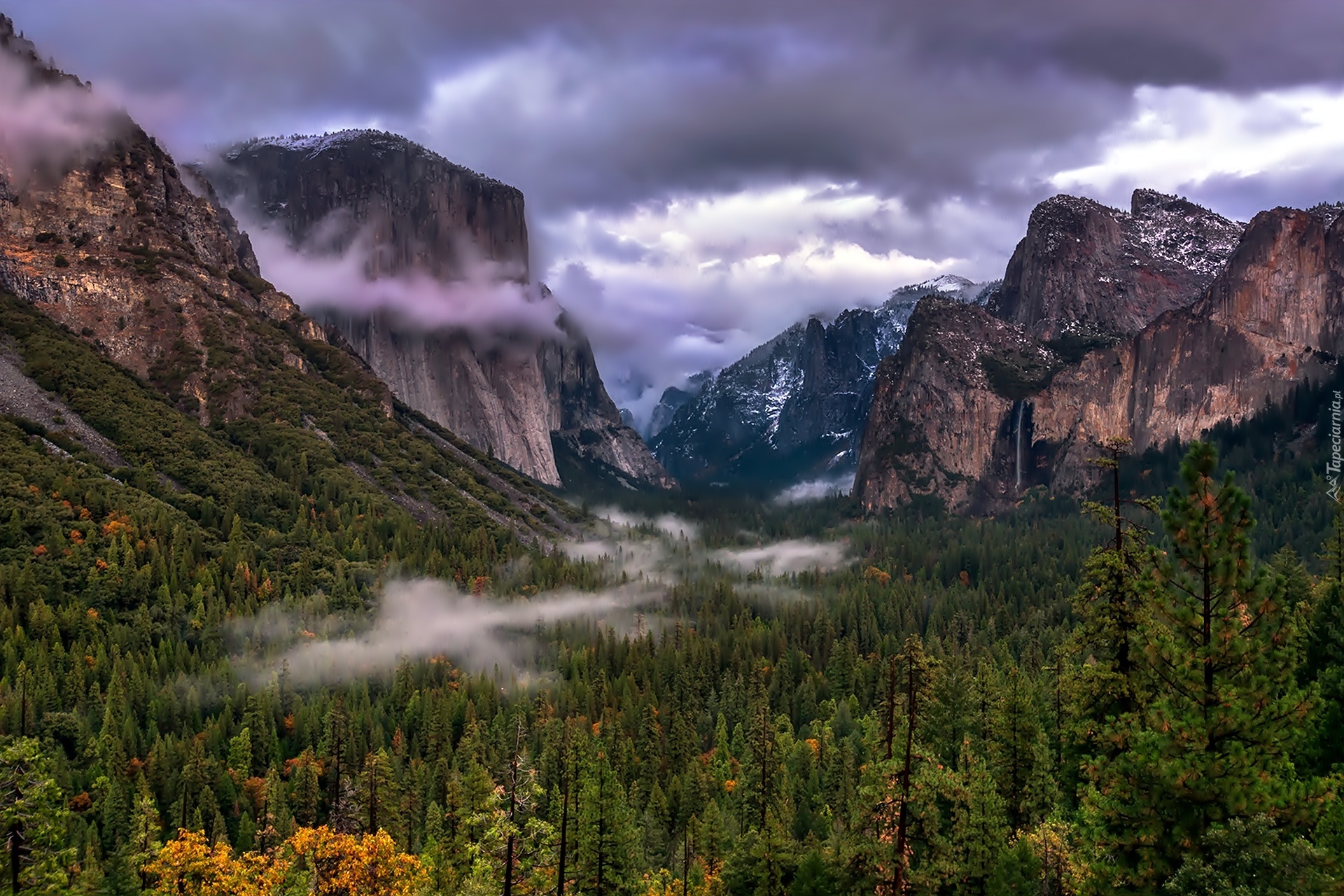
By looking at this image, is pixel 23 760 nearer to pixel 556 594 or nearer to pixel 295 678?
pixel 295 678

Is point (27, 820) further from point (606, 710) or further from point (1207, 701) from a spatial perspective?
point (606, 710)

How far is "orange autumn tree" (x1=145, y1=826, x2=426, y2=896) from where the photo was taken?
43594 millimetres

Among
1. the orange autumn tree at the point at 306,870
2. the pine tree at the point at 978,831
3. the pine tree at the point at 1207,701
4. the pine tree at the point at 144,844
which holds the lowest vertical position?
the pine tree at the point at 144,844

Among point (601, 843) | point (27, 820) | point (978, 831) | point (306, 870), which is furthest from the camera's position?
point (601, 843)

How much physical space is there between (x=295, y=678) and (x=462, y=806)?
209 ft

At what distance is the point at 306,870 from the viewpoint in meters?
44.8

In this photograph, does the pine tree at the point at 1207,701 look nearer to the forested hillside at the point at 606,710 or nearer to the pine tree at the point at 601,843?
the forested hillside at the point at 606,710

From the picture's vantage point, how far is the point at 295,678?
4764 inches

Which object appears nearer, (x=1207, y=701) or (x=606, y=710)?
(x=1207, y=701)

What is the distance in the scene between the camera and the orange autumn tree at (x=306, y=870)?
4359 centimetres

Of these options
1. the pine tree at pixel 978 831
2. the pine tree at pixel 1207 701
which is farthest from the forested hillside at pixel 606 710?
the pine tree at pixel 978 831

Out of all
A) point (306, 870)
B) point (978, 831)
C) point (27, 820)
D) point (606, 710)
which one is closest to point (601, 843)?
point (306, 870)

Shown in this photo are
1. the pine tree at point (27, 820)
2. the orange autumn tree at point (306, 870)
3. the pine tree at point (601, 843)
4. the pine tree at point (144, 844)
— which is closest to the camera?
the pine tree at point (27, 820)

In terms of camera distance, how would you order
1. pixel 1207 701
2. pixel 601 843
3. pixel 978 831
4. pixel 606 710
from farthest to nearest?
pixel 606 710, pixel 601 843, pixel 978 831, pixel 1207 701
